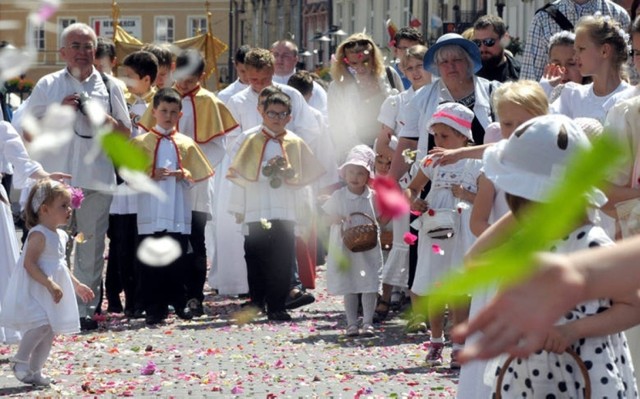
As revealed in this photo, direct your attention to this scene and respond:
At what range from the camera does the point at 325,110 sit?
47.3 ft

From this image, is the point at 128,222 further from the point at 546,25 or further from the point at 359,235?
the point at 546,25

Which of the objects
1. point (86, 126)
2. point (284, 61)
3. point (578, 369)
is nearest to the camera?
point (578, 369)

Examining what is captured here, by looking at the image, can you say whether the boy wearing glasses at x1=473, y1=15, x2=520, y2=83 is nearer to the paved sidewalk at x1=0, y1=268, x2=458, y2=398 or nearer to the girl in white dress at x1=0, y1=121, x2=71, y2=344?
the paved sidewalk at x1=0, y1=268, x2=458, y2=398

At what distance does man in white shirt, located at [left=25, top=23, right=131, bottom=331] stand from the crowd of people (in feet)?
0.05

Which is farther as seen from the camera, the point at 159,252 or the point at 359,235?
the point at 159,252

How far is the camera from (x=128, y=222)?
1237 centimetres

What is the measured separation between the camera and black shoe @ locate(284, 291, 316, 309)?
1298 centimetres

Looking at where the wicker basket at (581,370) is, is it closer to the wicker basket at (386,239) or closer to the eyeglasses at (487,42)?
the eyeglasses at (487,42)

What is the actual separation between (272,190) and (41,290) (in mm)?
3534

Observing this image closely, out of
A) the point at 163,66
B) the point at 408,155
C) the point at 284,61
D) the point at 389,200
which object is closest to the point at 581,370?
the point at 389,200

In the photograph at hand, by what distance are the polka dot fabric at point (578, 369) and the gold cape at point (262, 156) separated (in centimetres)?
769

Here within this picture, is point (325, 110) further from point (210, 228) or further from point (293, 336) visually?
point (293, 336)

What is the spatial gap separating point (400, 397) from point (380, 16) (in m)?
47.3

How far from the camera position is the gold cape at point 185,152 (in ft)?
38.1
